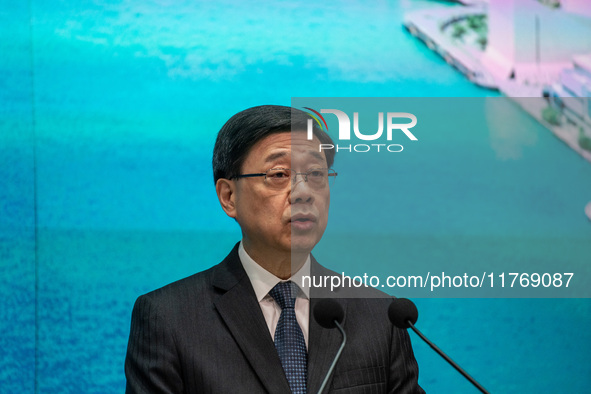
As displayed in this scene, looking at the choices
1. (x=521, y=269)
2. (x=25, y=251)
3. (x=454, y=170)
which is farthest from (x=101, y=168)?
(x=521, y=269)

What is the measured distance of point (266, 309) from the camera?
1784 millimetres

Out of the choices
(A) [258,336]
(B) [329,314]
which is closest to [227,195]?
(A) [258,336]

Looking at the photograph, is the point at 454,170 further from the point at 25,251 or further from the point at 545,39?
the point at 25,251

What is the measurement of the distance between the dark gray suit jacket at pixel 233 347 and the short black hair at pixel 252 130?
0.29m

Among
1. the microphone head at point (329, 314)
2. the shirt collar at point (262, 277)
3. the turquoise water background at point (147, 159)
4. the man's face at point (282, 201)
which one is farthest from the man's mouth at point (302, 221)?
the turquoise water background at point (147, 159)

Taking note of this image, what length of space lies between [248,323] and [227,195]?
391 mm

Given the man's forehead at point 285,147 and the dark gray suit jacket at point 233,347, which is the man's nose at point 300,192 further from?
the dark gray suit jacket at point 233,347

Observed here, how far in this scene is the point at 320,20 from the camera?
2.55m

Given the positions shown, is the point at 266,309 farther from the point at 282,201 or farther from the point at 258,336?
the point at 282,201

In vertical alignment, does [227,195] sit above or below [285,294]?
above

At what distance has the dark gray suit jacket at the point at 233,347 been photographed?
1627 mm

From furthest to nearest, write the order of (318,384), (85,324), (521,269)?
(85,324)
(521,269)
(318,384)

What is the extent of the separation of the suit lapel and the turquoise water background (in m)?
0.70

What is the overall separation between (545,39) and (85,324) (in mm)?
1984
